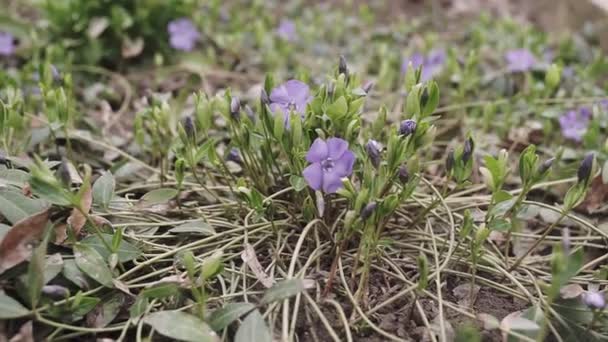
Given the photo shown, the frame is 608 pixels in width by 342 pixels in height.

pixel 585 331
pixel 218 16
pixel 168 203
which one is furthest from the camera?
pixel 218 16

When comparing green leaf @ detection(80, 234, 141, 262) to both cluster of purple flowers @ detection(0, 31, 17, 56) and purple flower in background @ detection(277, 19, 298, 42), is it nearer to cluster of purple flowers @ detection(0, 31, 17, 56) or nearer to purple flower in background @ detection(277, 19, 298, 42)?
cluster of purple flowers @ detection(0, 31, 17, 56)

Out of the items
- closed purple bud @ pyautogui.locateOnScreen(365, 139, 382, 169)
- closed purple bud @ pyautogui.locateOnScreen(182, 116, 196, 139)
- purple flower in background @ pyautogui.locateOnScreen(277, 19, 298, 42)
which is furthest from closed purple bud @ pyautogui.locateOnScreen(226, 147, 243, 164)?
purple flower in background @ pyautogui.locateOnScreen(277, 19, 298, 42)

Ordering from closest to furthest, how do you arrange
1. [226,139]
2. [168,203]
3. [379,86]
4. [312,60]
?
1. [168,203]
2. [226,139]
3. [379,86]
4. [312,60]

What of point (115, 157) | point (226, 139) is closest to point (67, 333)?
point (115, 157)

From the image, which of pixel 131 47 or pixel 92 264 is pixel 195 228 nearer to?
pixel 92 264

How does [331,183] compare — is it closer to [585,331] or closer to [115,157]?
[585,331]
